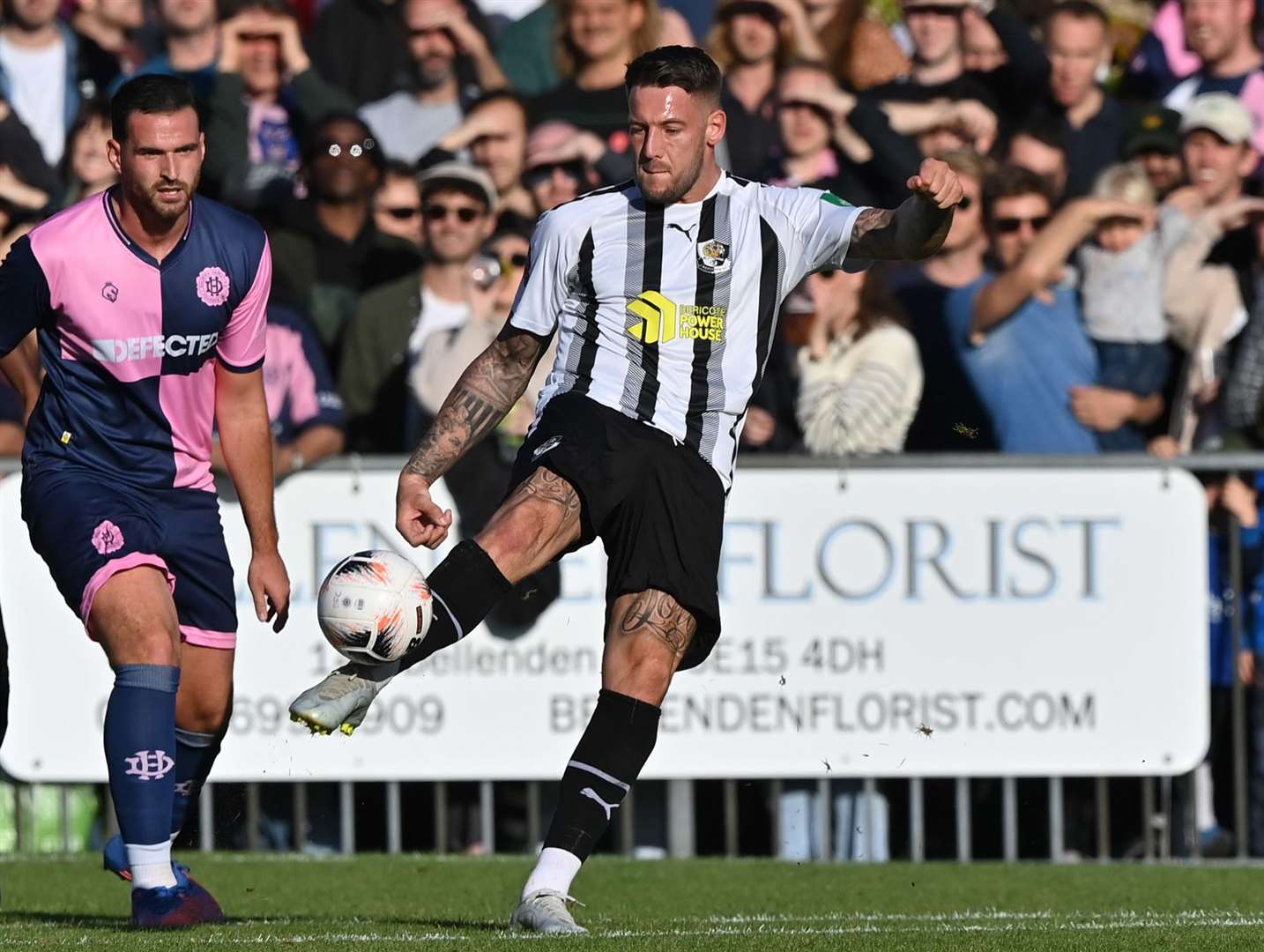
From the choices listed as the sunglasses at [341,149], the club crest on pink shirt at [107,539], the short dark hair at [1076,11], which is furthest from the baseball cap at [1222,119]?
the club crest on pink shirt at [107,539]

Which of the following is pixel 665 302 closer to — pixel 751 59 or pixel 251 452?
pixel 251 452

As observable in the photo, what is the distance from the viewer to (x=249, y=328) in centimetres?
664

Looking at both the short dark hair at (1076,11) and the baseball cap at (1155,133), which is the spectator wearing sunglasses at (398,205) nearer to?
the short dark hair at (1076,11)

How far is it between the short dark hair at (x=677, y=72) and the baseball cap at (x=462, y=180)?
4525 mm

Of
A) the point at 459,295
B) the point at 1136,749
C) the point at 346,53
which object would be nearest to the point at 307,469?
the point at 459,295

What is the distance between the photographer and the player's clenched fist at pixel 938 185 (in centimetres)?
597

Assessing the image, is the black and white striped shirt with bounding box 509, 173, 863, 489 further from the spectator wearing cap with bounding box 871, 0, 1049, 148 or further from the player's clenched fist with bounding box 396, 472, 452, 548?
the spectator wearing cap with bounding box 871, 0, 1049, 148

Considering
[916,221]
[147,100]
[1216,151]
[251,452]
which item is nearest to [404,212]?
[1216,151]

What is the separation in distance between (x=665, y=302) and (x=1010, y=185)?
15.8 feet

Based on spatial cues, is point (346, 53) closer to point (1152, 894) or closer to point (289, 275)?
point (289, 275)

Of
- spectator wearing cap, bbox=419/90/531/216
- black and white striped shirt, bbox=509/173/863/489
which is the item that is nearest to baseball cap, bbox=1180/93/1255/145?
spectator wearing cap, bbox=419/90/531/216

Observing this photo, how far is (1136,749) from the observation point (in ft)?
31.7

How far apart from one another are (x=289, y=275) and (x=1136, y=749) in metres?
4.50

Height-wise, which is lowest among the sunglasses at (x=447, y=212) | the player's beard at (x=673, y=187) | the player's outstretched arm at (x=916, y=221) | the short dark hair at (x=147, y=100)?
the player's outstretched arm at (x=916, y=221)
